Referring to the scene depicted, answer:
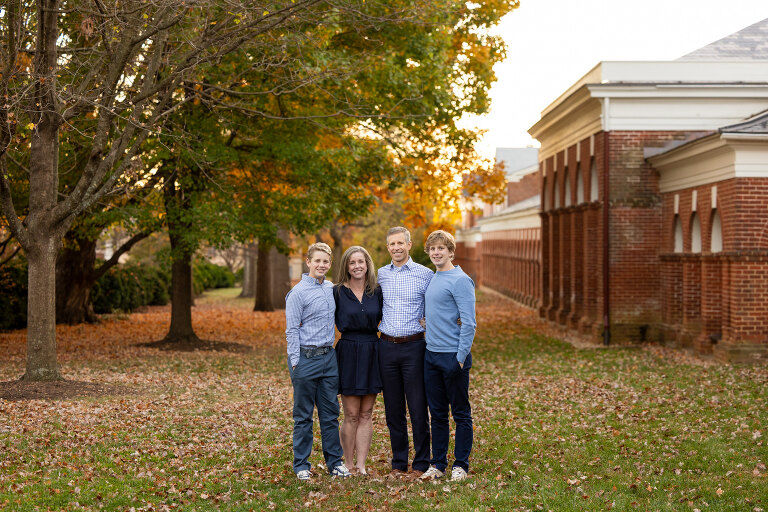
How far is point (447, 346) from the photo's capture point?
786 centimetres

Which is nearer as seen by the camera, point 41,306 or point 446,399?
point 446,399

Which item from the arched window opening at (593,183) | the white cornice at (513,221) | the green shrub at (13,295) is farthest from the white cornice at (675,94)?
the white cornice at (513,221)

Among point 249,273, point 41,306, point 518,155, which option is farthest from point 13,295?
point 518,155

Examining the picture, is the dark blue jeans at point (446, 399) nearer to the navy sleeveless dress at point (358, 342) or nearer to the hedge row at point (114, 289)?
the navy sleeveless dress at point (358, 342)

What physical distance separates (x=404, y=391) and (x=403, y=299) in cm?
86

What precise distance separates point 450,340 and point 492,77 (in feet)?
61.4

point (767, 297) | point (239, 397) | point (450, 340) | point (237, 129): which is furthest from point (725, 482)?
point (237, 129)

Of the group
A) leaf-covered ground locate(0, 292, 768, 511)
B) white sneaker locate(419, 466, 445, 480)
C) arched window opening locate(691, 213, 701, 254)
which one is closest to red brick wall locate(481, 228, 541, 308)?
arched window opening locate(691, 213, 701, 254)

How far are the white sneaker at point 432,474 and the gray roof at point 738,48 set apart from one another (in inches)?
694

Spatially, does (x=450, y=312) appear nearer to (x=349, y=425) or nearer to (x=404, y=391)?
(x=404, y=391)

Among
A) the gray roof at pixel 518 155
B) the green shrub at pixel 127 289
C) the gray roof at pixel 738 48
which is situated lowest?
the green shrub at pixel 127 289

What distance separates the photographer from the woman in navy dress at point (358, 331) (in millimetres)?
7836

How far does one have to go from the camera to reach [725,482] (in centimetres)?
808

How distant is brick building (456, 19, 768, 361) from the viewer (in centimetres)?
1748
